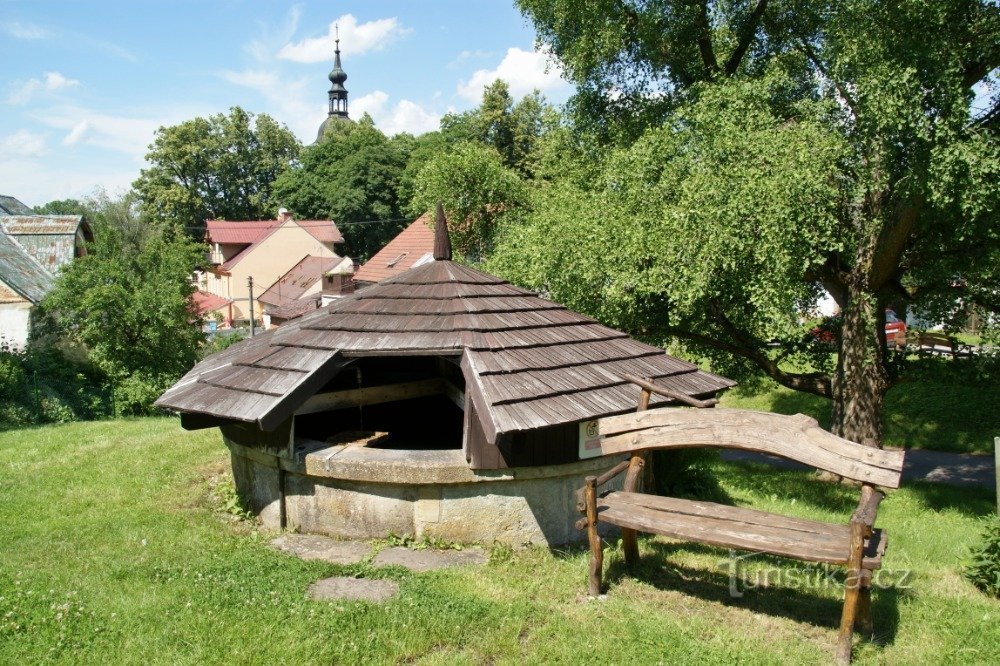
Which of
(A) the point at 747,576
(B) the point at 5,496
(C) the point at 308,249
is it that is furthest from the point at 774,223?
(C) the point at 308,249

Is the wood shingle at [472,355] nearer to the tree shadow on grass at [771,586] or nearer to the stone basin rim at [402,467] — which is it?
the stone basin rim at [402,467]

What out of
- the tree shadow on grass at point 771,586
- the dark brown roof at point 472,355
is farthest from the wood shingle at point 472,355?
the tree shadow on grass at point 771,586

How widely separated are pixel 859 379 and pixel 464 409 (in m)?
7.29

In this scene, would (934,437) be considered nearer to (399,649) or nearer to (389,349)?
(389,349)

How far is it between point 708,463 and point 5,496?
8851 mm

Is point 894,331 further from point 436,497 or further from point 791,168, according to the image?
point 436,497

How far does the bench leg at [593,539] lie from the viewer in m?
5.87

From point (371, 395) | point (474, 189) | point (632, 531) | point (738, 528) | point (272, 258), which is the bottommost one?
point (632, 531)

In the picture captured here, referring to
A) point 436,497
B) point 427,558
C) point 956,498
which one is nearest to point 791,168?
point 436,497

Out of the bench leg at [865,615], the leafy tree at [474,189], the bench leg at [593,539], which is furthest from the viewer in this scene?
the leafy tree at [474,189]

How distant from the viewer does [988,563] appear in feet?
21.5

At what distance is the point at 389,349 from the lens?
7461 millimetres

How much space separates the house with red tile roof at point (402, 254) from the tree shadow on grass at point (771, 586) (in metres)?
23.1

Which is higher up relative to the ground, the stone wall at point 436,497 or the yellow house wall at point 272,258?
the yellow house wall at point 272,258
